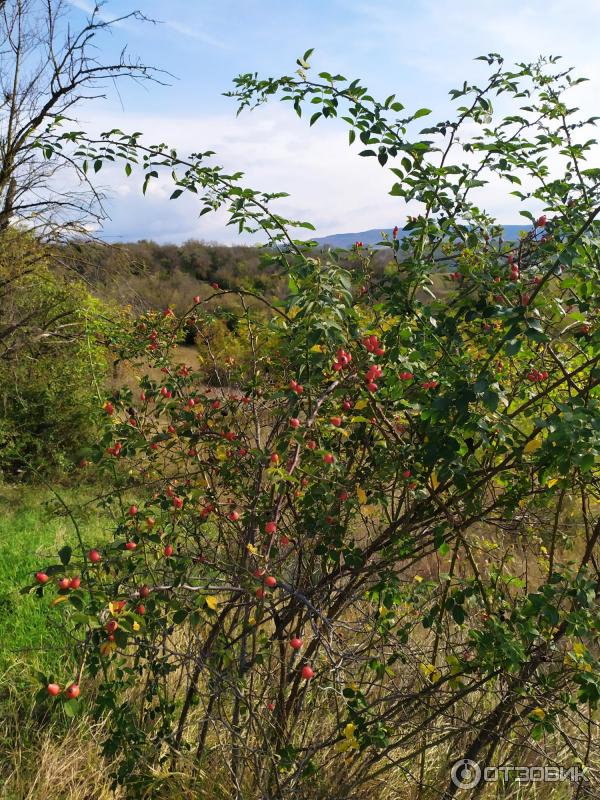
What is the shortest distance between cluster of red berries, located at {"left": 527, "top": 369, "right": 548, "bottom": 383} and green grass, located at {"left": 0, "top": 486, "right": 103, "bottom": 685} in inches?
66.0

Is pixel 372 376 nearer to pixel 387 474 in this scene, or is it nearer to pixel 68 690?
pixel 387 474

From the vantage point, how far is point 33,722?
2.91 metres

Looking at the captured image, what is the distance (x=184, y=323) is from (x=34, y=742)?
1.87 metres

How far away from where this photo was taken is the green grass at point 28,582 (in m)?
3.46

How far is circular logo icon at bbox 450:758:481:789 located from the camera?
2438 mm

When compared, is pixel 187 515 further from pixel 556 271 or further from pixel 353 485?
pixel 556 271

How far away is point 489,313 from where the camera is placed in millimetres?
1812

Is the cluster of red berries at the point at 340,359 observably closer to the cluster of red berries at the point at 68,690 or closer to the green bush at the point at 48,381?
the cluster of red berries at the point at 68,690

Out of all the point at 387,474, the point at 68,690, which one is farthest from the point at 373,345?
the point at 68,690

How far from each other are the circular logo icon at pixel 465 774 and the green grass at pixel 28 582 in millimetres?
1536

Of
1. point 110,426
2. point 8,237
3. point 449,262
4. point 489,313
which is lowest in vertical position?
point 110,426

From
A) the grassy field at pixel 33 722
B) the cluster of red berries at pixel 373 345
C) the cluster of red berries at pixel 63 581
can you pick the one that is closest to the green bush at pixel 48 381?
the grassy field at pixel 33 722

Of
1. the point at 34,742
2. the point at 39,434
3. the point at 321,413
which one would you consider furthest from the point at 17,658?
the point at 39,434

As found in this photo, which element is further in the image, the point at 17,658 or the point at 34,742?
the point at 17,658
